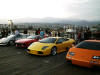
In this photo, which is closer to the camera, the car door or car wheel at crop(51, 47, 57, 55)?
car wheel at crop(51, 47, 57, 55)

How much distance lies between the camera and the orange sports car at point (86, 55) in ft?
16.1

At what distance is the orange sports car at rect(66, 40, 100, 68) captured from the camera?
4.91 metres

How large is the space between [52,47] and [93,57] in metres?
3.13

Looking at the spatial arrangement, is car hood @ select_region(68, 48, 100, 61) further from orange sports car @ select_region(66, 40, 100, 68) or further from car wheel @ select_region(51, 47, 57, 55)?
car wheel @ select_region(51, 47, 57, 55)

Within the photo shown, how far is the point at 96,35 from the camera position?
59.0 ft

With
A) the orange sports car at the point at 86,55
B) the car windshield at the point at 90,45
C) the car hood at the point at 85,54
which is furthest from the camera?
the car windshield at the point at 90,45

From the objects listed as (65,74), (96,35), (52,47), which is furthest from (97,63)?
(96,35)

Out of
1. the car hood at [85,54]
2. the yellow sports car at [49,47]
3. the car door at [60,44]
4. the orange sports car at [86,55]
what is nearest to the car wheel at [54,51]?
the yellow sports car at [49,47]

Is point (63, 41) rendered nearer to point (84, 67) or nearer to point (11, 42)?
point (84, 67)

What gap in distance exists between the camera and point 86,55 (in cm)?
520

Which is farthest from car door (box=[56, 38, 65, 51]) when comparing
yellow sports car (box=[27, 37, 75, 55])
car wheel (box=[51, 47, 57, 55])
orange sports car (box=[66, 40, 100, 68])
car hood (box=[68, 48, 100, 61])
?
car hood (box=[68, 48, 100, 61])

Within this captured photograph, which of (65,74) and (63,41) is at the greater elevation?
(63,41)

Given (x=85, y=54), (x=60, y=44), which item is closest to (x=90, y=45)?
(x=85, y=54)

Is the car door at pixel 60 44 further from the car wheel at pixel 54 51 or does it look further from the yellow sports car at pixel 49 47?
the car wheel at pixel 54 51
